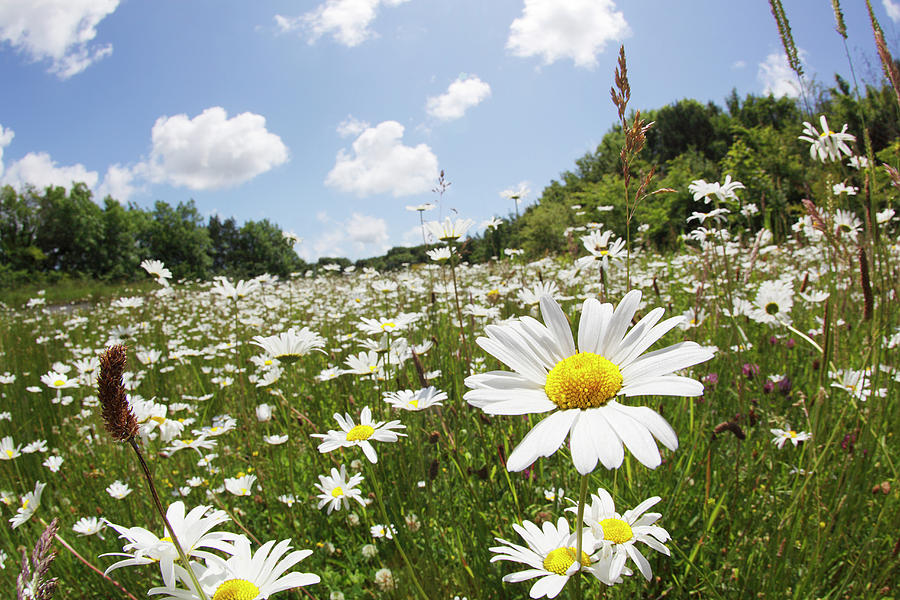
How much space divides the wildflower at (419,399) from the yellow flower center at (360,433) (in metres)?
0.16

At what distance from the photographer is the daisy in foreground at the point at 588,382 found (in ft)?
2.03

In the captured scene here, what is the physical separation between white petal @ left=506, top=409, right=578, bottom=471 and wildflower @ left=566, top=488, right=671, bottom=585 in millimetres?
333

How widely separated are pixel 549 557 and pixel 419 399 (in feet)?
2.55

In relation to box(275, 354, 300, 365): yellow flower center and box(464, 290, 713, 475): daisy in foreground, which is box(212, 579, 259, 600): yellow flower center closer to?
box(464, 290, 713, 475): daisy in foreground

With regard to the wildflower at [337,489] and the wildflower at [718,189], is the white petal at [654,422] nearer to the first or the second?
the wildflower at [337,489]

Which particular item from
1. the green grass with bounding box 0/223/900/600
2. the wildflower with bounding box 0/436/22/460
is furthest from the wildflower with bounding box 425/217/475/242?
the wildflower with bounding box 0/436/22/460

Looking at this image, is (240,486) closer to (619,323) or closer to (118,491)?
(118,491)

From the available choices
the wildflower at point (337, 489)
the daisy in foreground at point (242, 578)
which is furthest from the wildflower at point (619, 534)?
the wildflower at point (337, 489)

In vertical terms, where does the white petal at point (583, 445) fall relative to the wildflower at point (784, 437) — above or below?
above

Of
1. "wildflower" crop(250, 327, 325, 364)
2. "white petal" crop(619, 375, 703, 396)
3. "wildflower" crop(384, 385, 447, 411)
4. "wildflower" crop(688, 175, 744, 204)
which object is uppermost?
"wildflower" crop(688, 175, 744, 204)

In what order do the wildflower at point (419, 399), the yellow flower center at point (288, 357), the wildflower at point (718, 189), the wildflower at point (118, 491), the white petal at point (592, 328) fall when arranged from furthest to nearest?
the wildflower at point (718, 189) → the wildflower at point (118, 491) → the yellow flower center at point (288, 357) → the wildflower at point (419, 399) → the white petal at point (592, 328)

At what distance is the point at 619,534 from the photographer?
0.93 m

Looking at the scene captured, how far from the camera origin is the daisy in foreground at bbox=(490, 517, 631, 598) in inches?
32.0

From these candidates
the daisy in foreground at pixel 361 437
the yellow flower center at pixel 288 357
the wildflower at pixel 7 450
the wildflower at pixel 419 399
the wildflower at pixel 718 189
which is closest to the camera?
the daisy in foreground at pixel 361 437
